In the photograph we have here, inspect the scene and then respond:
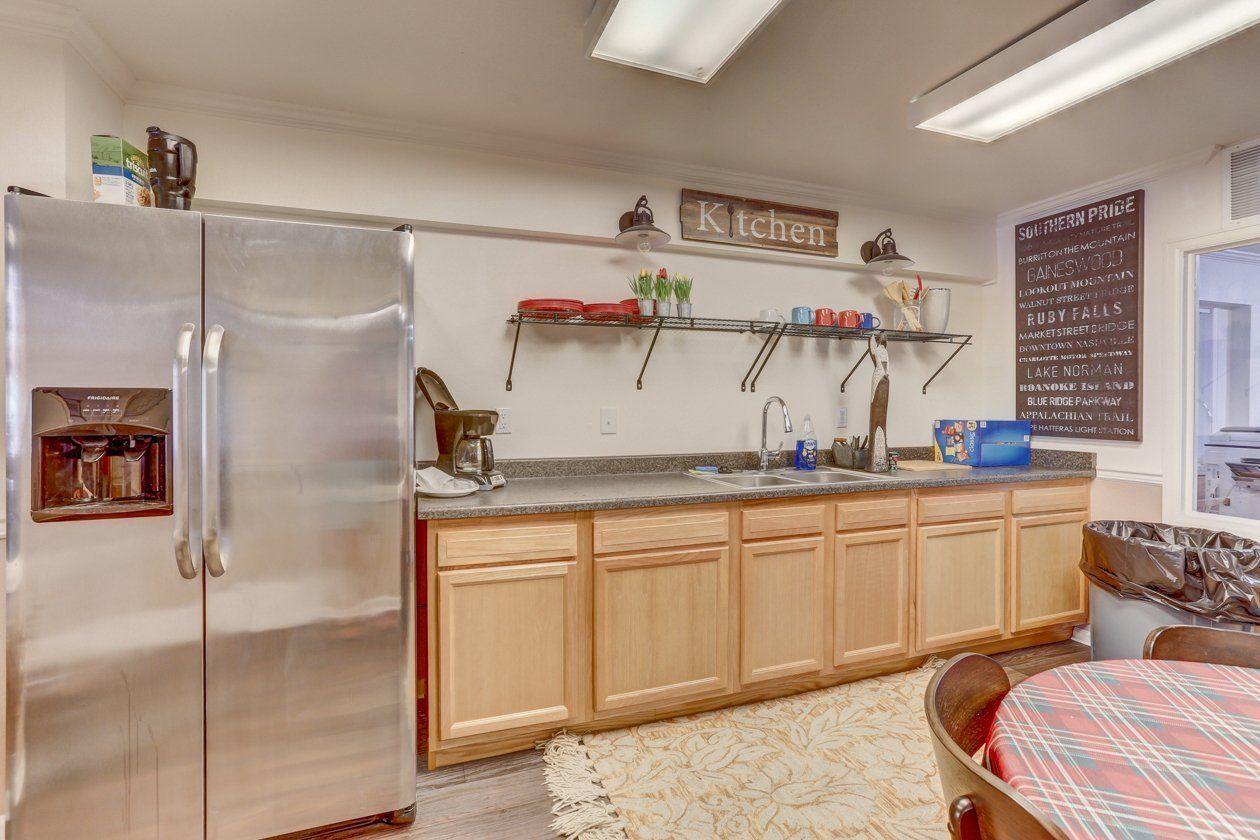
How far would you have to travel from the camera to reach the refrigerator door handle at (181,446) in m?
1.46

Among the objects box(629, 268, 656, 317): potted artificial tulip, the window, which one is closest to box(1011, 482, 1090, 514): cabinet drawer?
the window

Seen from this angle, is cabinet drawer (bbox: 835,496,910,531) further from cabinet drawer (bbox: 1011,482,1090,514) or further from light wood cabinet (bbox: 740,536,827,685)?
cabinet drawer (bbox: 1011,482,1090,514)

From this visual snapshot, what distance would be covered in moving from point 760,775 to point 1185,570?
1841mm

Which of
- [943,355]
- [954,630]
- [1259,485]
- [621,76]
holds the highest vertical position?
[621,76]

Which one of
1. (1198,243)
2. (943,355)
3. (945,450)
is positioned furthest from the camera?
(943,355)

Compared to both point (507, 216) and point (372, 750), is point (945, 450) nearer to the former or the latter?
point (507, 216)

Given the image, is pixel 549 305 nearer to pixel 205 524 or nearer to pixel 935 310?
pixel 205 524

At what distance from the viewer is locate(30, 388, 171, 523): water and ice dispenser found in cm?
141

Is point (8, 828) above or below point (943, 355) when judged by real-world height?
below

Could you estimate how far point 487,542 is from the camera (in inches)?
76.4

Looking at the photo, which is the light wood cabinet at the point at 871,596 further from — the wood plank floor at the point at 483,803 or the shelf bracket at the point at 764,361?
the wood plank floor at the point at 483,803

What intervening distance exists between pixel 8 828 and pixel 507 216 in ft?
7.89

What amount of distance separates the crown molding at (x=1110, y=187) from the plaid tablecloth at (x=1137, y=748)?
268cm

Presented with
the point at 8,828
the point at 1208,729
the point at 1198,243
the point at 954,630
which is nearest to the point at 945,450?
the point at 954,630
